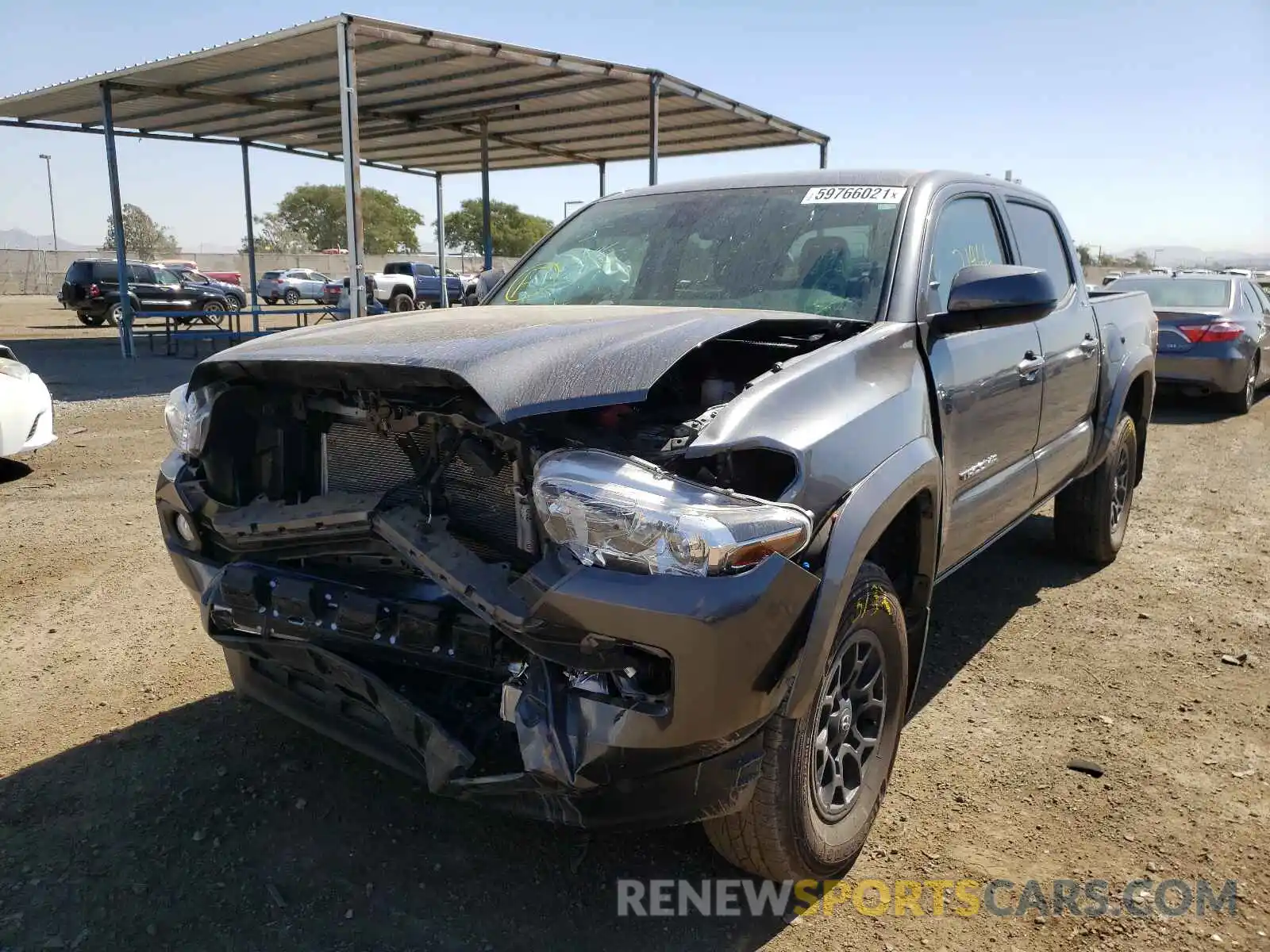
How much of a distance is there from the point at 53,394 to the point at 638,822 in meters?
12.0

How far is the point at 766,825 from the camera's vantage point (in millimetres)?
2273

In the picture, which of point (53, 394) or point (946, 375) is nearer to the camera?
point (946, 375)

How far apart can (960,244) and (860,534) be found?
69.8 inches

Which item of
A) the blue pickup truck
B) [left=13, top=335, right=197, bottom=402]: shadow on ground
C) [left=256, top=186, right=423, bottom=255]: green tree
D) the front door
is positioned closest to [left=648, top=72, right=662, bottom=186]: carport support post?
[left=13, top=335, right=197, bottom=402]: shadow on ground

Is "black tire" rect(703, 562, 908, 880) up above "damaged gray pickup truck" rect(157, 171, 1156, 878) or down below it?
below

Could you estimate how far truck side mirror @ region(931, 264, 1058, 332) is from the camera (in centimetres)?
296

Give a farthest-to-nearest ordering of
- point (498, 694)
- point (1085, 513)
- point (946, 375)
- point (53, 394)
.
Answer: point (53, 394)
point (1085, 513)
point (946, 375)
point (498, 694)

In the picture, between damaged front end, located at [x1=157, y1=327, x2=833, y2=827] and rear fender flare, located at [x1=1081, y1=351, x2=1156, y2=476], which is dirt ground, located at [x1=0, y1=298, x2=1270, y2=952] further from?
rear fender flare, located at [x1=1081, y1=351, x2=1156, y2=476]

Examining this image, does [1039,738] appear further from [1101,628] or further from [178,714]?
[178,714]

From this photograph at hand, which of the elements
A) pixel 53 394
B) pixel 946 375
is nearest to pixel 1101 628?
pixel 946 375

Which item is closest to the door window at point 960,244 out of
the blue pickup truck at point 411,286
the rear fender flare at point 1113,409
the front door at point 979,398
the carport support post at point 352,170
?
the front door at point 979,398

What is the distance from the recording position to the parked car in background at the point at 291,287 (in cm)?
3834

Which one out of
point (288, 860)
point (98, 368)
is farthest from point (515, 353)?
point (98, 368)

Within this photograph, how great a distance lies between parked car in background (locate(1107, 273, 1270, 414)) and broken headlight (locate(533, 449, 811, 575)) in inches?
393
